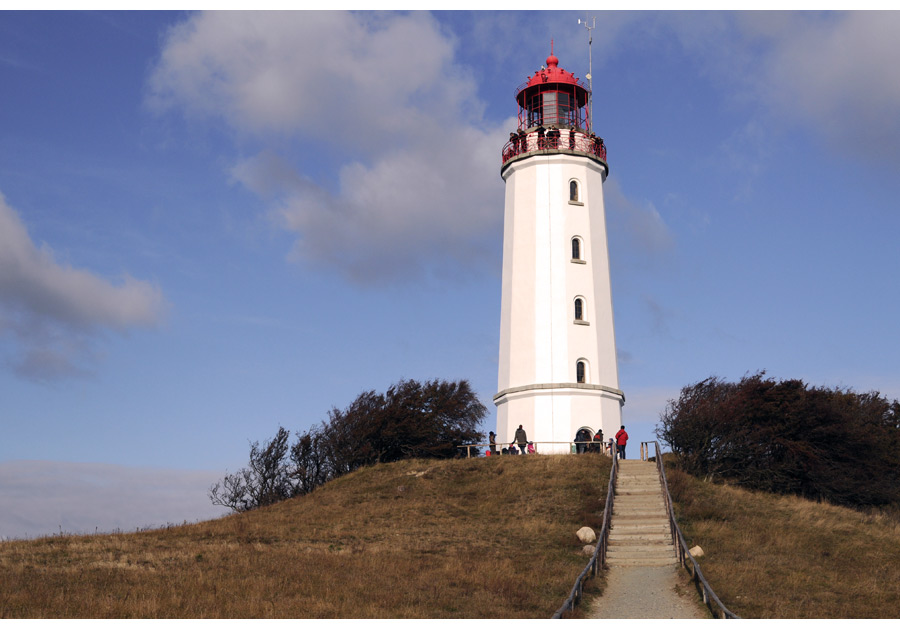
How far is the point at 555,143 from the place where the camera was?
39.3 metres

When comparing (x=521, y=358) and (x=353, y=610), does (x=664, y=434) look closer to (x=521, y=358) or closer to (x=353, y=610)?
(x=521, y=358)

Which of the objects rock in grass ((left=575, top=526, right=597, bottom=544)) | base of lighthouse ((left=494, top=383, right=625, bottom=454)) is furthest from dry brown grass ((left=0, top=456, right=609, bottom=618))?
base of lighthouse ((left=494, top=383, right=625, bottom=454))

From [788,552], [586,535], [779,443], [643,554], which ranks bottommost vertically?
[643,554]

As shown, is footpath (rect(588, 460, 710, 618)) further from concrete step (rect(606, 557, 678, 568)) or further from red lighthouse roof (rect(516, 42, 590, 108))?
red lighthouse roof (rect(516, 42, 590, 108))

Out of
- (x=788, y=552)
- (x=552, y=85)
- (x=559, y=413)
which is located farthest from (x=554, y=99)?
(x=788, y=552)

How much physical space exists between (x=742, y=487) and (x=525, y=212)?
14.8 metres

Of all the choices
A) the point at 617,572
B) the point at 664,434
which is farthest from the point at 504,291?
the point at 617,572

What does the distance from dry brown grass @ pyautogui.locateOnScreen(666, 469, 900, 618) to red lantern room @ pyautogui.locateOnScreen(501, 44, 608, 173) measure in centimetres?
1593

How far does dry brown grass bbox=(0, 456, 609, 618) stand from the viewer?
49.4ft

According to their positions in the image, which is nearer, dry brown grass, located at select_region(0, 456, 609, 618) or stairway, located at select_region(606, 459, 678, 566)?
dry brown grass, located at select_region(0, 456, 609, 618)

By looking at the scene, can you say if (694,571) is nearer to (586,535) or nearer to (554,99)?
(586,535)

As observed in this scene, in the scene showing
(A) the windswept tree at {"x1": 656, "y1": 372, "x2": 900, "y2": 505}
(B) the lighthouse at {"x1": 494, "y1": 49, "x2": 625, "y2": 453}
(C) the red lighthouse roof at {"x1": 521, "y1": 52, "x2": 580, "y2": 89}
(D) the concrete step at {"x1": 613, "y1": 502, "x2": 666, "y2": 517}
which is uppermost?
(C) the red lighthouse roof at {"x1": 521, "y1": 52, "x2": 580, "y2": 89}

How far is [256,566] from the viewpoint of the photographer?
18.9 metres

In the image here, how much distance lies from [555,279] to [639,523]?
604 inches
